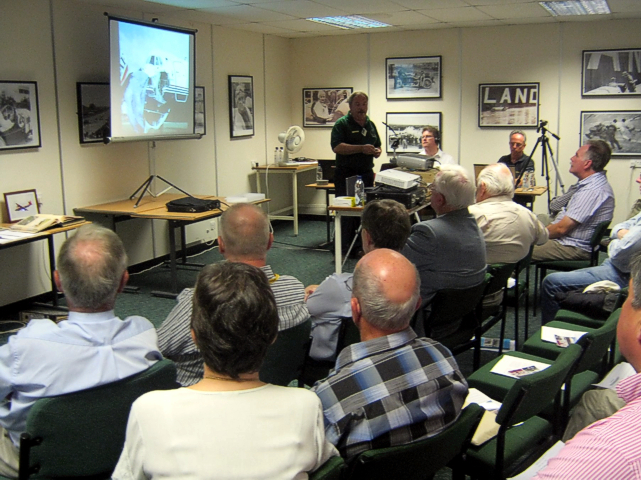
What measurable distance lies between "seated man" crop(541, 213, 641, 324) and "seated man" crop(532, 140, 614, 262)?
49 cm

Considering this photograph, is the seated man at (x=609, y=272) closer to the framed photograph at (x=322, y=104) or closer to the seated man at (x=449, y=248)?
the seated man at (x=449, y=248)

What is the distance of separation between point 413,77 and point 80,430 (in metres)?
7.52

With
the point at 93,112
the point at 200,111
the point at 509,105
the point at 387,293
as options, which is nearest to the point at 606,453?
the point at 387,293

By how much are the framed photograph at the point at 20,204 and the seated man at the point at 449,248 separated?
10.8ft

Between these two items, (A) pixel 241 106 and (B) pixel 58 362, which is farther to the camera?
(A) pixel 241 106

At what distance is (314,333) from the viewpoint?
105 inches

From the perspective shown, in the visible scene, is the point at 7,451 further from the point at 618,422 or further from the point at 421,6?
the point at 421,6

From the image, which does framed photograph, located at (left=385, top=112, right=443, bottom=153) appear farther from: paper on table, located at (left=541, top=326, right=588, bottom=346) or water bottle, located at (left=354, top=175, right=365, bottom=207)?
paper on table, located at (left=541, top=326, right=588, bottom=346)

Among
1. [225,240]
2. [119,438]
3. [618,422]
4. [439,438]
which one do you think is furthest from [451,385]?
[225,240]

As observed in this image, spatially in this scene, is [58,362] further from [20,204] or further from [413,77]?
[413,77]

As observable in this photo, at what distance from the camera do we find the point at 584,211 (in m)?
4.56

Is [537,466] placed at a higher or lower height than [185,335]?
lower

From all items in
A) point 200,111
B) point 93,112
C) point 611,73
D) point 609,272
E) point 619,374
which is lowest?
point 619,374

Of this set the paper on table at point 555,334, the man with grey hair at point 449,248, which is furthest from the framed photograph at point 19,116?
the paper on table at point 555,334
